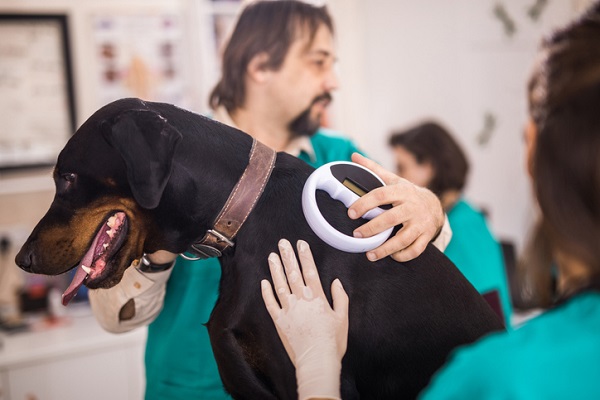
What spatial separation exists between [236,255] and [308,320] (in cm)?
18

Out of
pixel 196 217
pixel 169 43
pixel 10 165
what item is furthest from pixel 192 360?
pixel 169 43

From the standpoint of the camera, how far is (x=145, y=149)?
102 centimetres

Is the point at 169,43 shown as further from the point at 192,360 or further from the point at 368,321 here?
the point at 368,321

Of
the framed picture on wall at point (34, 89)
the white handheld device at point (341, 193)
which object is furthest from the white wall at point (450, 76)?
the white handheld device at point (341, 193)

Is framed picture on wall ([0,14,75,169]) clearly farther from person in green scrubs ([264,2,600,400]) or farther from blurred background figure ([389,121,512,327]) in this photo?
person in green scrubs ([264,2,600,400])

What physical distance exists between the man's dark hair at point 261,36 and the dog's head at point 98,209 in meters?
0.65

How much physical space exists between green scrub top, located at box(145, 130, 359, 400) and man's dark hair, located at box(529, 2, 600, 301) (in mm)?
912

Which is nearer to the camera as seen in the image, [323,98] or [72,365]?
[323,98]

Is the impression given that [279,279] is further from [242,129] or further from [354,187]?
[242,129]

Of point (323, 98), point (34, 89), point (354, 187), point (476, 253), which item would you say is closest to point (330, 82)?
point (323, 98)

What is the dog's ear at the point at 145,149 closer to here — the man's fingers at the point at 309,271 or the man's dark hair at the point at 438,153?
the man's fingers at the point at 309,271

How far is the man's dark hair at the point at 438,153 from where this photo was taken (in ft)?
9.13

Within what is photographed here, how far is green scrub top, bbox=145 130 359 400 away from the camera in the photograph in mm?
1445

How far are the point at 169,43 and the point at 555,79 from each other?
9.49 feet
